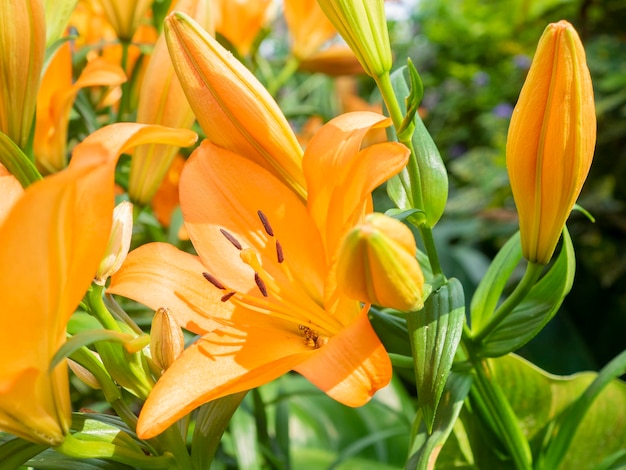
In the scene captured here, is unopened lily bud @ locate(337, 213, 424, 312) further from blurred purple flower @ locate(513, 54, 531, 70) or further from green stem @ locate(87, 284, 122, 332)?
blurred purple flower @ locate(513, 54, 531, 70)

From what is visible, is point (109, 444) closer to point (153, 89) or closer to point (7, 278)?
point (7, 278)

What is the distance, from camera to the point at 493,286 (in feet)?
1.45

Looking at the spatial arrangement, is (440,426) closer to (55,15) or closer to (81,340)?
(81,340)

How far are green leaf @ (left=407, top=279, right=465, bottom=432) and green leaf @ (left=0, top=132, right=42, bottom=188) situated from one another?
8.5 inches

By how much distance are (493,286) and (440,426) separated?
0.13 m

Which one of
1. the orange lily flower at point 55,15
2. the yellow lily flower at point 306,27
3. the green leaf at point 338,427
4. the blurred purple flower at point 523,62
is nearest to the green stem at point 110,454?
the orange lily flower at point 55,15

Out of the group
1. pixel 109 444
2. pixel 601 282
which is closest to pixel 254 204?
pixel 109 444

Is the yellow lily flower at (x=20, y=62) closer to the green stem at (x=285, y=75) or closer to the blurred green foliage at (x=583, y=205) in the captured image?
the green stem at (x=285, y=75)

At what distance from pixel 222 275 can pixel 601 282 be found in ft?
2.77

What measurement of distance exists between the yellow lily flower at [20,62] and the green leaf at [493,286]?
0.31m

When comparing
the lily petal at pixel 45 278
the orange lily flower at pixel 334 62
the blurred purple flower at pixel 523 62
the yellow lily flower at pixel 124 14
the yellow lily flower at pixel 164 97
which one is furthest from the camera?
the blurred purple flower at pixel 523 62

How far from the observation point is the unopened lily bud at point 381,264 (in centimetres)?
27

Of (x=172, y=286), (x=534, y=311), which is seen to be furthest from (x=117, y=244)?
(x=534, y=311)

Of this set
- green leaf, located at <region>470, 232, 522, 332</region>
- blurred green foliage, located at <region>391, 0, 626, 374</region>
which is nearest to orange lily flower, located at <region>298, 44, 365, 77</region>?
blurred green foliage, located at <region>391, 0, 626, 374</region>
